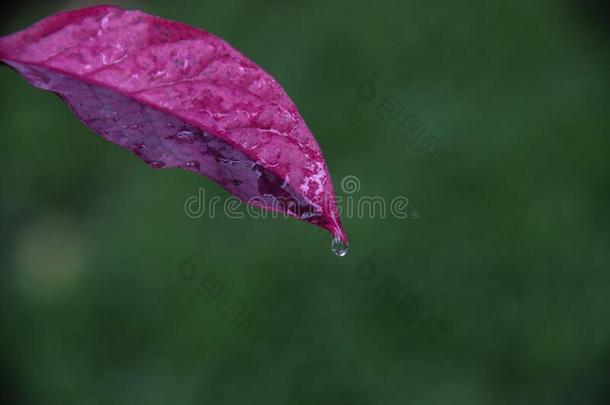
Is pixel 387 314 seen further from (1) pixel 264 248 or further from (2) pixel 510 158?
(2) pixel 510 158

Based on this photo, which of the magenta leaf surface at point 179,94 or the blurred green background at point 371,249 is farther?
the blurred green background at point 371,249

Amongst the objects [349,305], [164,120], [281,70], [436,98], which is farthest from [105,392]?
[164,120]

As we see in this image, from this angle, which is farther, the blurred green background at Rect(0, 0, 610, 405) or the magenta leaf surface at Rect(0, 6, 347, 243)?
the blurred green background at Rect(0, 0, 610, 405)

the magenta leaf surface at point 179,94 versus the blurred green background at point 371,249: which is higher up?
the magenta leaf surface at point 179,94

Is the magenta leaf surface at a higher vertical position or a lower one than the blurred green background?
higher
